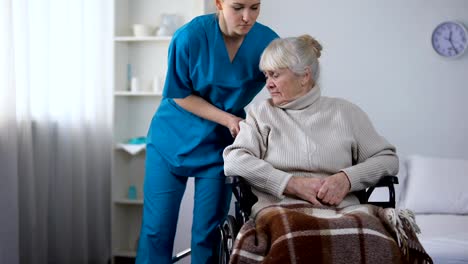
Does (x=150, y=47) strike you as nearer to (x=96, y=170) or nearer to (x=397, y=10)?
(x=96, y=170)

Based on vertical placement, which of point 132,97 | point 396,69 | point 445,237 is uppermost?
point 396,69

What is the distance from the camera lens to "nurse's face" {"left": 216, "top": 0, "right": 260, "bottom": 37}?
6.98ft

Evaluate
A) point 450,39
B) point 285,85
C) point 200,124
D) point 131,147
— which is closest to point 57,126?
point 131,147

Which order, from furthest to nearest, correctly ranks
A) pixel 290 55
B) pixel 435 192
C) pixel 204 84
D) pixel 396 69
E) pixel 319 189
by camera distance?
pixel 396 69 → pixel 435 192 → pixel 204 84 → pixel 290 55 → pixel 319 189

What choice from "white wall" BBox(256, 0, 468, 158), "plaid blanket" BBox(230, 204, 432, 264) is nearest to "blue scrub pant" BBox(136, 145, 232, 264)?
"plaid blanket" BBox(230, 204, 432, 264)

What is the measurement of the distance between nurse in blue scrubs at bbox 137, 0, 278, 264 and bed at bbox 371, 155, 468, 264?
1.18 metres

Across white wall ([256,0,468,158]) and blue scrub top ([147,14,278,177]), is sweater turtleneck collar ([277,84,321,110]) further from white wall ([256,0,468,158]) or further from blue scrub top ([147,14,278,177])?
white wall ([256,0,468,158])

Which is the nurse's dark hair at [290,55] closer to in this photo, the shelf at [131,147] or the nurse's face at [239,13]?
the nurse's face at [239,13]

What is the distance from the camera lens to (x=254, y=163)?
2014 millimetres

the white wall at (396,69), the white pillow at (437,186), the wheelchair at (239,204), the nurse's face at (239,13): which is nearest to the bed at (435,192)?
the white pillow at (437,186)

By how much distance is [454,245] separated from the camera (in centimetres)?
270

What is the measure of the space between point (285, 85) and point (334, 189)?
354 mm

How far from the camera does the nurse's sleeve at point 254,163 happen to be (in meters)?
1.99

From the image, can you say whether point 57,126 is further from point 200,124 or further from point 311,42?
point 311,42
